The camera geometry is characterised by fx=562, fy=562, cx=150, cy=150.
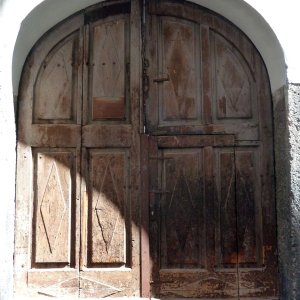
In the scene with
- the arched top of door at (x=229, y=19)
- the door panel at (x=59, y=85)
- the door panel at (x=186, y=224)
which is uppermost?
the arched top of door at (x=229, y=19)

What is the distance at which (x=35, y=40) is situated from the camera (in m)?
4.30

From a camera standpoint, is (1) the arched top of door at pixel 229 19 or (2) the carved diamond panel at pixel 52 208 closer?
(1) the arched top of door at pixel 229 19

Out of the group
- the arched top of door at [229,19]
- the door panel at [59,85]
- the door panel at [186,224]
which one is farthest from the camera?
the door panel at [59,85]

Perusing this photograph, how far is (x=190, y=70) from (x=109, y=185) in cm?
108

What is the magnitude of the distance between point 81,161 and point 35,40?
3.27ft

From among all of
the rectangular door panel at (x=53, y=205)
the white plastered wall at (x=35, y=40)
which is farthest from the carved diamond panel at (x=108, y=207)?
the white plastered wall at (x=35, y=40)

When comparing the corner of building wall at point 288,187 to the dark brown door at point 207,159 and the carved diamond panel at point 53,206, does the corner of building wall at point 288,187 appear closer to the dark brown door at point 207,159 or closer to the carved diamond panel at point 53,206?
the dark brown door at point 207,159

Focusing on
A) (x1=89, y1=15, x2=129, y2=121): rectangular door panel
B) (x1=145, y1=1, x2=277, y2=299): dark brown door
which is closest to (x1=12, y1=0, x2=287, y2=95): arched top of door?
(x1=145, y1=1, x2=277, y2=299): dark brown door

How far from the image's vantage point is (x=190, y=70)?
4.35 meters

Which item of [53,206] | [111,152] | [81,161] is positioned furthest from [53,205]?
[111,152]

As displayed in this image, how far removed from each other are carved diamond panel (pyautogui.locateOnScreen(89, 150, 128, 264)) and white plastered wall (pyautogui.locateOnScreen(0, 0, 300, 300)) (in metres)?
0.61

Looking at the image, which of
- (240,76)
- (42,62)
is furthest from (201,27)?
(42,62)

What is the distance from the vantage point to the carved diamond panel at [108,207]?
4.17 meters

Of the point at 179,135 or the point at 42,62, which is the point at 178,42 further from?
the point at 42,62
